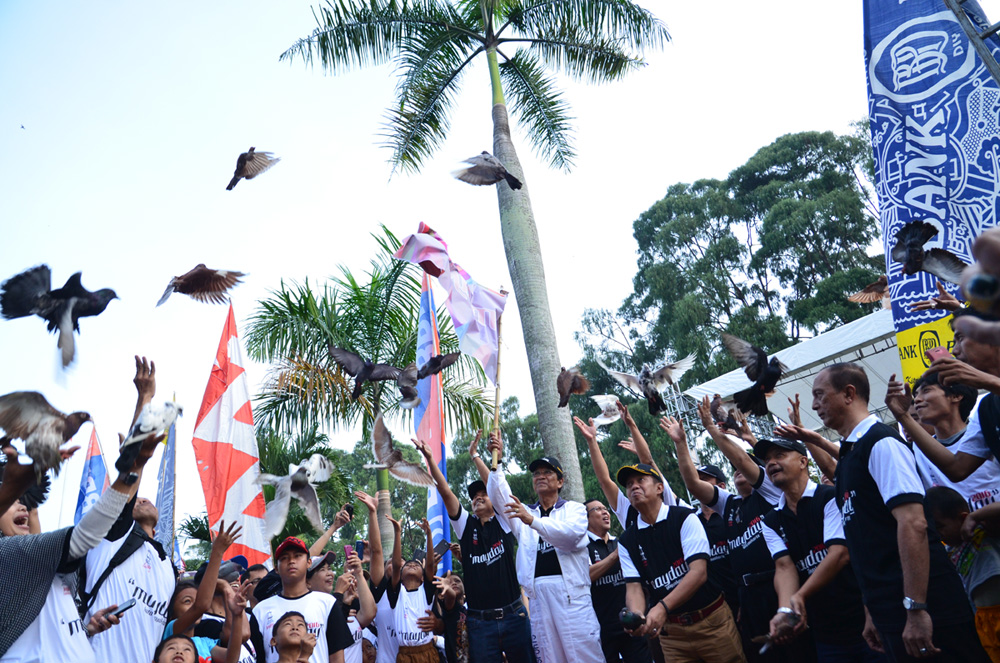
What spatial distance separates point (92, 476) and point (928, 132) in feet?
42.9

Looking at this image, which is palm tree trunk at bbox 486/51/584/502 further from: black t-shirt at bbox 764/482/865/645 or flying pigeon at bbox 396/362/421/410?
black t-shirt at bbox 764/482/865/645

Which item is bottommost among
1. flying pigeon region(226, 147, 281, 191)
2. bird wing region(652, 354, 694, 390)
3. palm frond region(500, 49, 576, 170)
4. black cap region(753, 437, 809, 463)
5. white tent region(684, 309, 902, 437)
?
black cap region(753, 437, 809, 463)

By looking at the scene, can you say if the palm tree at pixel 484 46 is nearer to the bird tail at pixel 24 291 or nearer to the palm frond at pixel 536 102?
the palm frond at pixel 536 102

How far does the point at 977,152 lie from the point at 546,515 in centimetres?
458

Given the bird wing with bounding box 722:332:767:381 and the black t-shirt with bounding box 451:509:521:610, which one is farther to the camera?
the black t-shirt with bounding box 451:509:521:610

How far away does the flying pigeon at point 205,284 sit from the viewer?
592cm

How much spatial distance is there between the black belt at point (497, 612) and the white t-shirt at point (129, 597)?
256cm

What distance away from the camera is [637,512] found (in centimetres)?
524

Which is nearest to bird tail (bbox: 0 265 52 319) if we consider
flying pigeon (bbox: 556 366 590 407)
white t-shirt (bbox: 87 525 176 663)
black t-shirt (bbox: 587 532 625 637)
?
white t-shirt (bbox: 87 525 176 663)

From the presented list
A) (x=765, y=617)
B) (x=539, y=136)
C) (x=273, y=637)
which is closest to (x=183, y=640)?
(x=273, y=637)

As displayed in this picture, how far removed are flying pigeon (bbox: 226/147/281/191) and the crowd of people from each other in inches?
140

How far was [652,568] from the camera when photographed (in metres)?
4.93

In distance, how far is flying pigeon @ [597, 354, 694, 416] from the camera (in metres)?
6.07

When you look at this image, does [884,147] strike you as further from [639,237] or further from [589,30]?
[639,237]
